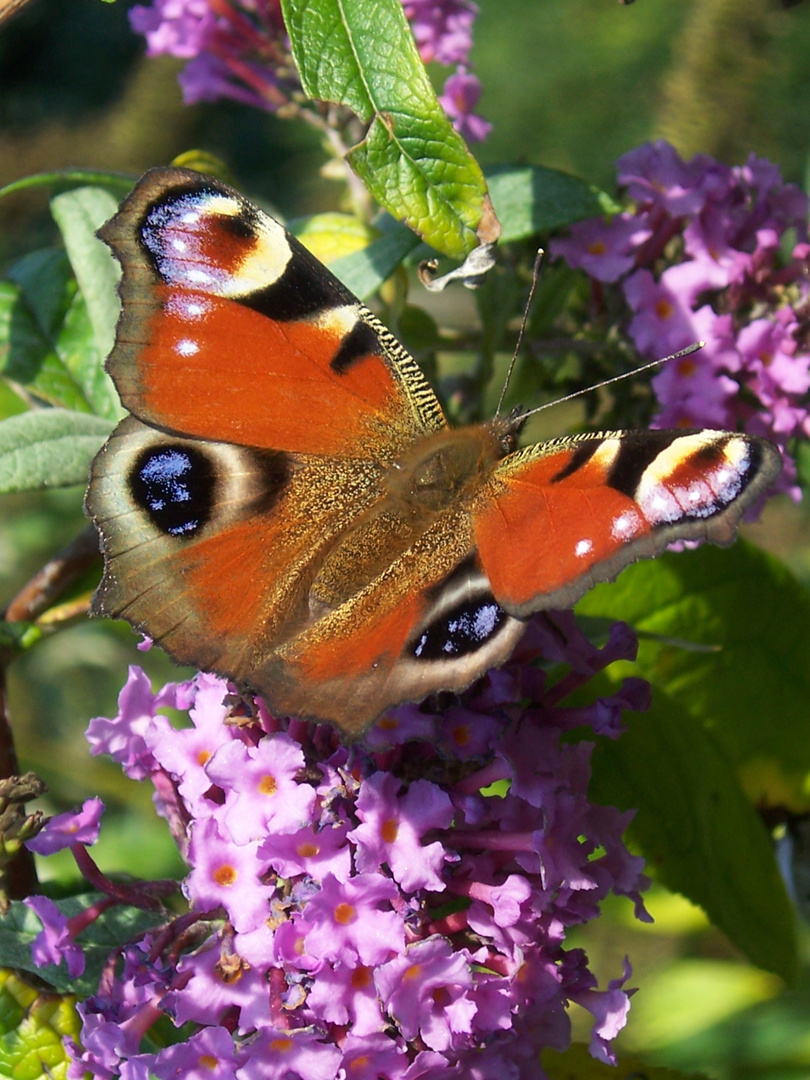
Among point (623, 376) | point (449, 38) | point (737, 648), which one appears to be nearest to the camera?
point (623, 376)

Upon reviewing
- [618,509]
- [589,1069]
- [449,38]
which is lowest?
[589,1069]

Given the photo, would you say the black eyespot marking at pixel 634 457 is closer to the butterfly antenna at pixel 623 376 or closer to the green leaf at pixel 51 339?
the butterfly antenna at pixel 623 376

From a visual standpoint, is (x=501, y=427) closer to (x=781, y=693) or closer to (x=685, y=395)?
(x=685, y=395)

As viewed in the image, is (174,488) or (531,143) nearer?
(174,488)

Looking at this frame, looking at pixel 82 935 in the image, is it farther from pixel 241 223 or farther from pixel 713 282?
pixel 713 282

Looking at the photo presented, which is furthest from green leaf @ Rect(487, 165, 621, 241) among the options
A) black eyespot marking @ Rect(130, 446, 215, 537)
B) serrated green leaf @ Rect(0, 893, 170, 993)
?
serrated green leaf @ Rect(0, 893, 170, 993)

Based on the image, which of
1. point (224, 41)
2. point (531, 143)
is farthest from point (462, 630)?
point (531, 143)

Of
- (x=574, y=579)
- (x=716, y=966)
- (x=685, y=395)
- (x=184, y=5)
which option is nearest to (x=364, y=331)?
(x=574, y=579)
